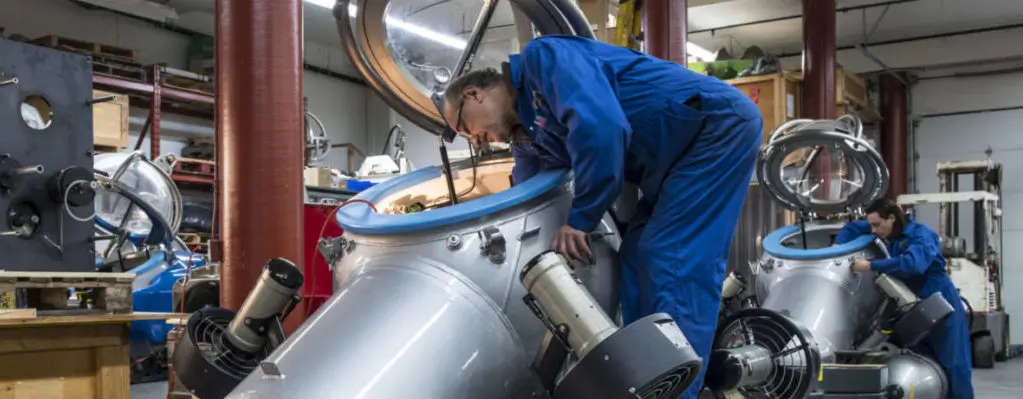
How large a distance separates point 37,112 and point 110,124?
5.77 m

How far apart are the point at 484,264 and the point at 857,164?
3.25 m

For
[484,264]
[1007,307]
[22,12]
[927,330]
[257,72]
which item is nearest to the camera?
[484,264]

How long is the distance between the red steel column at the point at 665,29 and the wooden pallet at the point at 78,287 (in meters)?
4.56

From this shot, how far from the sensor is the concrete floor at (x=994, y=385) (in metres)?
6.09

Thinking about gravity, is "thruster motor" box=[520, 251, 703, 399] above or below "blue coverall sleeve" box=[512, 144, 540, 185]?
below

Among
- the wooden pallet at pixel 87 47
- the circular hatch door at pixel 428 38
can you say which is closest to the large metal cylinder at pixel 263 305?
the circular hatch door at pixel 428 38

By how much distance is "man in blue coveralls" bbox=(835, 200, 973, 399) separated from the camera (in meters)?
4.79

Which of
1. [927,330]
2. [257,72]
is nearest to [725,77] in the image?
[927,330]

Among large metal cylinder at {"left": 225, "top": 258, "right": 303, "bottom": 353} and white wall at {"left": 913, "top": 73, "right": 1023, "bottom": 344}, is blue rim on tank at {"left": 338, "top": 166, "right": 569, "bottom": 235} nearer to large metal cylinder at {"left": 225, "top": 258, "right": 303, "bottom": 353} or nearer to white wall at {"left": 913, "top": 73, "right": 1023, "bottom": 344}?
large metal cylinder at {"left": 225, "top": 258, "right": 303, "bottom": 353}

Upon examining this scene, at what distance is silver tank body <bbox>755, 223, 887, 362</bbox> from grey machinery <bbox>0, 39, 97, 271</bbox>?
9.69 feet

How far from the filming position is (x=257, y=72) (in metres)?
4.07

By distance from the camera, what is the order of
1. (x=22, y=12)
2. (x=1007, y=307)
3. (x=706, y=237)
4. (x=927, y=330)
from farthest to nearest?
1. (x=1007, y=307)
2. (x=22, y=12)
3. (x=927, y=330)
4. (x=706, y=237)

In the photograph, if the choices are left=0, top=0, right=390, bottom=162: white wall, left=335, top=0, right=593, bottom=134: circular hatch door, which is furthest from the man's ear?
left=0, top=0, right=390, bottom=162: white wall

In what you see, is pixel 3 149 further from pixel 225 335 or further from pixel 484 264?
pixel 484 264
